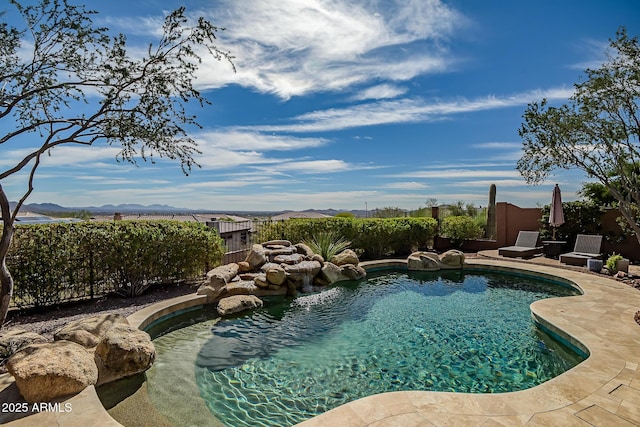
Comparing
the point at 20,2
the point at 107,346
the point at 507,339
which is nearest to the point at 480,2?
the point at 507,339

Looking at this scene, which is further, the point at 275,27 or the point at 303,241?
the point at 303,241

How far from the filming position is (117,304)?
6352 millimetres

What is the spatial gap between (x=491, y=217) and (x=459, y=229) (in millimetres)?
2045

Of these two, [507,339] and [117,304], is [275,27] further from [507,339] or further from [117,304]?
[507,339]

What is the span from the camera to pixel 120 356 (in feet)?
12.4

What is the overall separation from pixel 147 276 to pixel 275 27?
5.86m

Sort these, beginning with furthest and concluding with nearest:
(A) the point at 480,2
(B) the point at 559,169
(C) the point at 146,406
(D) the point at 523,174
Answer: (D) the point at 523,174 → (B) the point at 559,169 → (A) the point at 480,2 → (C) the point at 146,406

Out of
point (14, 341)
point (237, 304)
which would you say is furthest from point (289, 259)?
point (14, 341)

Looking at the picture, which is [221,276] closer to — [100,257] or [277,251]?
[277,251]

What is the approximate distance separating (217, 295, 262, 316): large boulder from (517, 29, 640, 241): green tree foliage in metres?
7.04

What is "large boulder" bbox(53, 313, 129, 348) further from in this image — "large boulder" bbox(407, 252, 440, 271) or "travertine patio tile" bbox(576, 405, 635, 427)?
"large boulder" bbox(407, 252, 440, 271)

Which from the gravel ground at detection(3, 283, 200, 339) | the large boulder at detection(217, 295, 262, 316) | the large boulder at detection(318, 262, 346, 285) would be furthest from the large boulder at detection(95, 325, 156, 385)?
the large boulder at detection(318, 262, 346, 285)

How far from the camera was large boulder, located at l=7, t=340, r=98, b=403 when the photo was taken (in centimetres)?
294

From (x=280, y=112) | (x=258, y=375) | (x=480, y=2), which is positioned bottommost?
(x=258, y=375)
